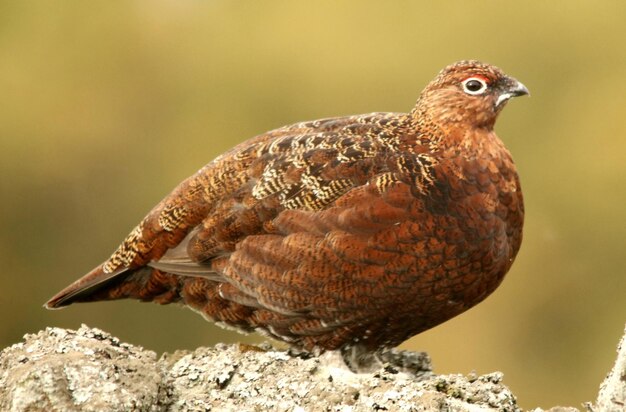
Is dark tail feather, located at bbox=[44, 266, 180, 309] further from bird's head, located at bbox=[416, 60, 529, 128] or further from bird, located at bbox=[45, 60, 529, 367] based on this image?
bird's head, located at bbox=[416, 60, 529, 128]

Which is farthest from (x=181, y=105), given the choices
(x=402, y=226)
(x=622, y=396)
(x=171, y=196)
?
(x=622, y=396)

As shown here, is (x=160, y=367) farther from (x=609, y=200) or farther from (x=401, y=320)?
(x=609, y=200)

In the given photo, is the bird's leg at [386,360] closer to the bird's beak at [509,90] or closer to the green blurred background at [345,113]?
the bird's beak at [509,90]

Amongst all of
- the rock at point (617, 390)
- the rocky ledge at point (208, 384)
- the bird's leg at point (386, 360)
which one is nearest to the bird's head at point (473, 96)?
the bird's leg at point (386, 360)

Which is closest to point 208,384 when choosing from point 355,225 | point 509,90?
point 355,225

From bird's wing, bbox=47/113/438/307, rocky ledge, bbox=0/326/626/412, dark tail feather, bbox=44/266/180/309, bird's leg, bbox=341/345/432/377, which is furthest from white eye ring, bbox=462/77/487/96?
dark tail feather, bbox=44/266/180/309

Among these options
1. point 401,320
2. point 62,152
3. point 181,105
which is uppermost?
point 181,105
